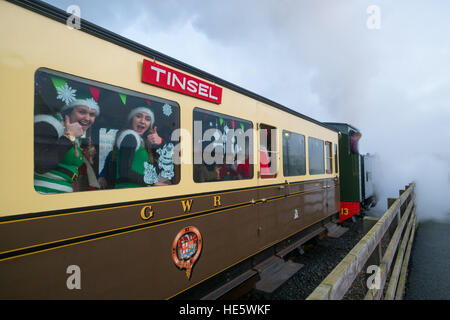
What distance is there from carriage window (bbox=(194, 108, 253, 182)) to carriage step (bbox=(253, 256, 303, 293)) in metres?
1.42

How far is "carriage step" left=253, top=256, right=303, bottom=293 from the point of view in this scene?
3.85 meters

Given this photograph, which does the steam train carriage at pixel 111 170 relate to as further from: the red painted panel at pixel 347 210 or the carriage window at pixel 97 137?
the red painted panel at pixel 347 210

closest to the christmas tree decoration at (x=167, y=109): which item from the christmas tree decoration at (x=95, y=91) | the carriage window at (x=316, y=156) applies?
the christmas tree decoration at (x=95, y=91)

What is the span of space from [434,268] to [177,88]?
5.54 m

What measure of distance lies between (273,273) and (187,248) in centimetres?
191

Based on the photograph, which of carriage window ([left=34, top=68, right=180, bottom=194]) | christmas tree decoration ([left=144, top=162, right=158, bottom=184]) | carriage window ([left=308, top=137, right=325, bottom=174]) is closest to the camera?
carriage window ([left=34, top=68, right=180, bottom=194])

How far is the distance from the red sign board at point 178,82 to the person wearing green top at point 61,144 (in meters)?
0.68

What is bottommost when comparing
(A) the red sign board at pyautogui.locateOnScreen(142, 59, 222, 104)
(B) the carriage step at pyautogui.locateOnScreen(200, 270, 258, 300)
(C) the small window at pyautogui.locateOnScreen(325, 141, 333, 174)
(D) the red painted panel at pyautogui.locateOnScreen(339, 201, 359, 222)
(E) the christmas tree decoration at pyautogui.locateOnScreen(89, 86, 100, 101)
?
(B) the carriage step at pyautogui.locateOnScreen(200, 270, 258, 300)

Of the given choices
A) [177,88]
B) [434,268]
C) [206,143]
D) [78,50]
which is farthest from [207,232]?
[434,268]

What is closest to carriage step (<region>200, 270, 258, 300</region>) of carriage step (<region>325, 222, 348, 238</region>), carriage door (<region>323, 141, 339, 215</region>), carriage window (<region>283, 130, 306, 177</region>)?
carriage window (<region>283, 130, 306, 177</region>)

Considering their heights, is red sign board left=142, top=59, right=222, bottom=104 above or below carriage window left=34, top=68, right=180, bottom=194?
above

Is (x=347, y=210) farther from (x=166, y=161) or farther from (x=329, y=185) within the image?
(x=166, y=161)

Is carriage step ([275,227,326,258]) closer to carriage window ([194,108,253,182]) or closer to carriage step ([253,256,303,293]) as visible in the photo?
carriage step ([253,256,303,293])
